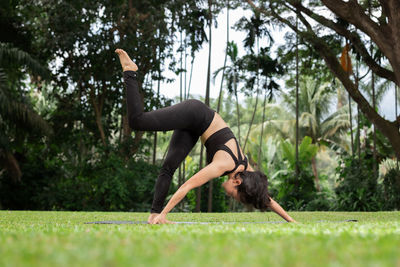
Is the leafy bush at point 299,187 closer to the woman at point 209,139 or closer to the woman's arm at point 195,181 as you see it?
the woman at point 209,139

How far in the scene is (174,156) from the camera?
4746 mm

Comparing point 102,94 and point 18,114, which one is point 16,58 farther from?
point 102,94

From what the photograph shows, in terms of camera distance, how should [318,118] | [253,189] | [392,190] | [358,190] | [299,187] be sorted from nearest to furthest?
[253,189] → [392,190] → [358,190] → [299,187] → [318,118]

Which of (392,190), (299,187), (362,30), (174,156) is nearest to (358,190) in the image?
(392,190)

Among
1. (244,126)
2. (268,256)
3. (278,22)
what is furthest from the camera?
(244,126)

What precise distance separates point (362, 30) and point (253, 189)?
6.54 m

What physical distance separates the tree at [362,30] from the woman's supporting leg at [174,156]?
5914 mm

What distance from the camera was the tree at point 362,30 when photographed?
924cm

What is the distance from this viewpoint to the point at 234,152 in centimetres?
434

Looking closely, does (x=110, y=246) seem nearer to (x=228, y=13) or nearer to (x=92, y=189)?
(x=92, y=189)

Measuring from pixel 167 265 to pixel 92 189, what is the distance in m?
14.1

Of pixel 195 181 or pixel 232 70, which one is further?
pixel 232 70

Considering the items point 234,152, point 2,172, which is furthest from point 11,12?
point 234,152

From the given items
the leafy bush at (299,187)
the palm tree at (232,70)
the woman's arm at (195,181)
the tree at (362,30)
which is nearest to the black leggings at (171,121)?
the woman's arm at (195,181)
